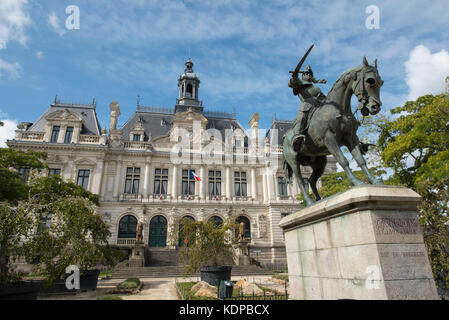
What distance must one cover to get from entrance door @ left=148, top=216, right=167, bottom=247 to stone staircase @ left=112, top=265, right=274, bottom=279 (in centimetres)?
703

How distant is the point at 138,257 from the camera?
21953mm

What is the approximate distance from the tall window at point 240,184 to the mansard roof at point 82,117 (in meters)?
17.1

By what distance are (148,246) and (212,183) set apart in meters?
9.70

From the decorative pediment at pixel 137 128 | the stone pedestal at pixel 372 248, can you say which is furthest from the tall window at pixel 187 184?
the stone pedestal at pixel 372 248

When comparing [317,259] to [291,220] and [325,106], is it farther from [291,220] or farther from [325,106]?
[325,106]

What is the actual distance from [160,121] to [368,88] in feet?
110

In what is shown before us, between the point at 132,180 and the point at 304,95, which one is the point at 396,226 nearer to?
the point at 304,95

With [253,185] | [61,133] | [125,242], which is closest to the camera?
[125,242]

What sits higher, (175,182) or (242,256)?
Answer: (175,182)

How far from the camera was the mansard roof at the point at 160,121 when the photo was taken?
3406 cm

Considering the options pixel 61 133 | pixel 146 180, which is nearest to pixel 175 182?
pixel 146 180

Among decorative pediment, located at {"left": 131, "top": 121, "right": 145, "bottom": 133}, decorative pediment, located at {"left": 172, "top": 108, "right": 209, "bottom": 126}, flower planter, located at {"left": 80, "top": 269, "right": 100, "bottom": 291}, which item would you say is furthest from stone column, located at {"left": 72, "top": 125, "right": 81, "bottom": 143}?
flower planter, located at {"left": 80, "top": 269, "right": 100, "bottom": 291}

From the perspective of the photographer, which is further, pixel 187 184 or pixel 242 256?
pixel 187 184
